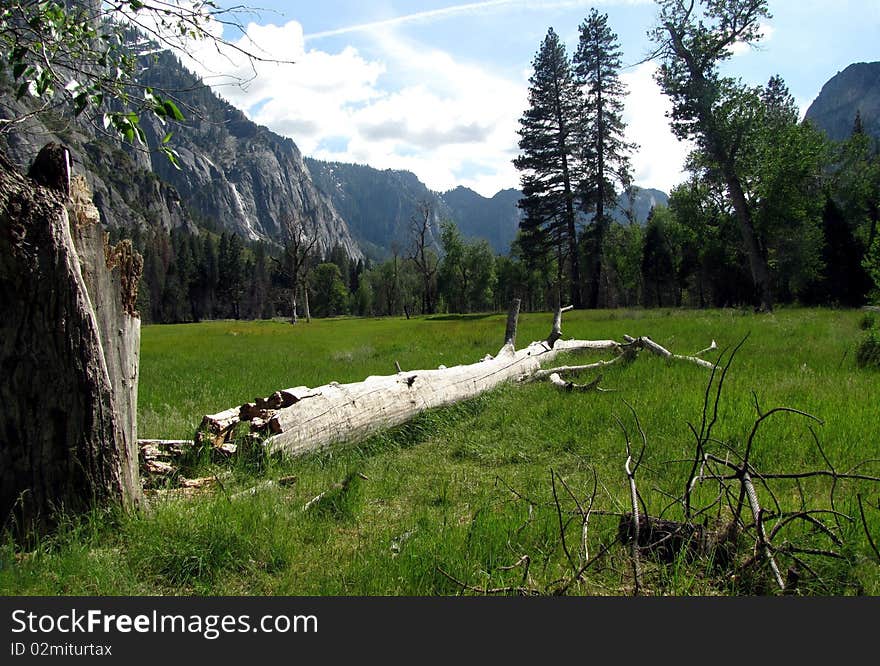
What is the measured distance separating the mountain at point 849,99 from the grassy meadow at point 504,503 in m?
197

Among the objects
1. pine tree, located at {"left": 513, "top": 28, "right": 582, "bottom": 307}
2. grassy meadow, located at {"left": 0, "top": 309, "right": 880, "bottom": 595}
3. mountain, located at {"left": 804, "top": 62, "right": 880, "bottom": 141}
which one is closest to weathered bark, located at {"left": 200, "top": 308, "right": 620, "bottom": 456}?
grassy meadow, located at {"left": 0, "top": 309, "right": 880, "bottom": 595}

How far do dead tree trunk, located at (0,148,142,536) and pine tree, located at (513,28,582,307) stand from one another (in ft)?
124

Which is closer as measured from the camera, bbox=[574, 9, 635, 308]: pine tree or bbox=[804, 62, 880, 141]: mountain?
bbox=[574, 9, 635, 308]: pine tree

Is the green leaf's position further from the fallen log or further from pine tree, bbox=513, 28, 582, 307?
pine tree, bbox=513, 28, 582, 307

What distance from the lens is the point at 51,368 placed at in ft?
11.2

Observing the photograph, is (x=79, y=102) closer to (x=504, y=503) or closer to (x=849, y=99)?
(x=504, y=503)

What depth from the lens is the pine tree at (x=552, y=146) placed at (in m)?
38.7

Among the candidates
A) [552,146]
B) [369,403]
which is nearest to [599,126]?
[552,146]

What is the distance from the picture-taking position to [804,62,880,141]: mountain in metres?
160

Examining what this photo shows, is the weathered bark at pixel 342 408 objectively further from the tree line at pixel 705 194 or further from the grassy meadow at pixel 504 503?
the tree line at pixel 705 194

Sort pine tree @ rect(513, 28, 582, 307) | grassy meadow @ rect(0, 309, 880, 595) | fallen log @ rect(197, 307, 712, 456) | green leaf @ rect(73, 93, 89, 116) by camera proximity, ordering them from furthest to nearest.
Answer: pine tree @ rect(513, 28, 582, 307)
fallen log @ rect(197, 307, 712, 456)
grassy meadow @ rect(0, 309, 880, 595)
green leaf @ rect(73, 93, 89, 116)

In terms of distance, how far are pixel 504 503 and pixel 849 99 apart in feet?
759

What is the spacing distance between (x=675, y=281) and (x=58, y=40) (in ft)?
Answer: 218

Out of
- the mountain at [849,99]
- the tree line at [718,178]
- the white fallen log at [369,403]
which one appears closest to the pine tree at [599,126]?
the tree line at [718,178]
